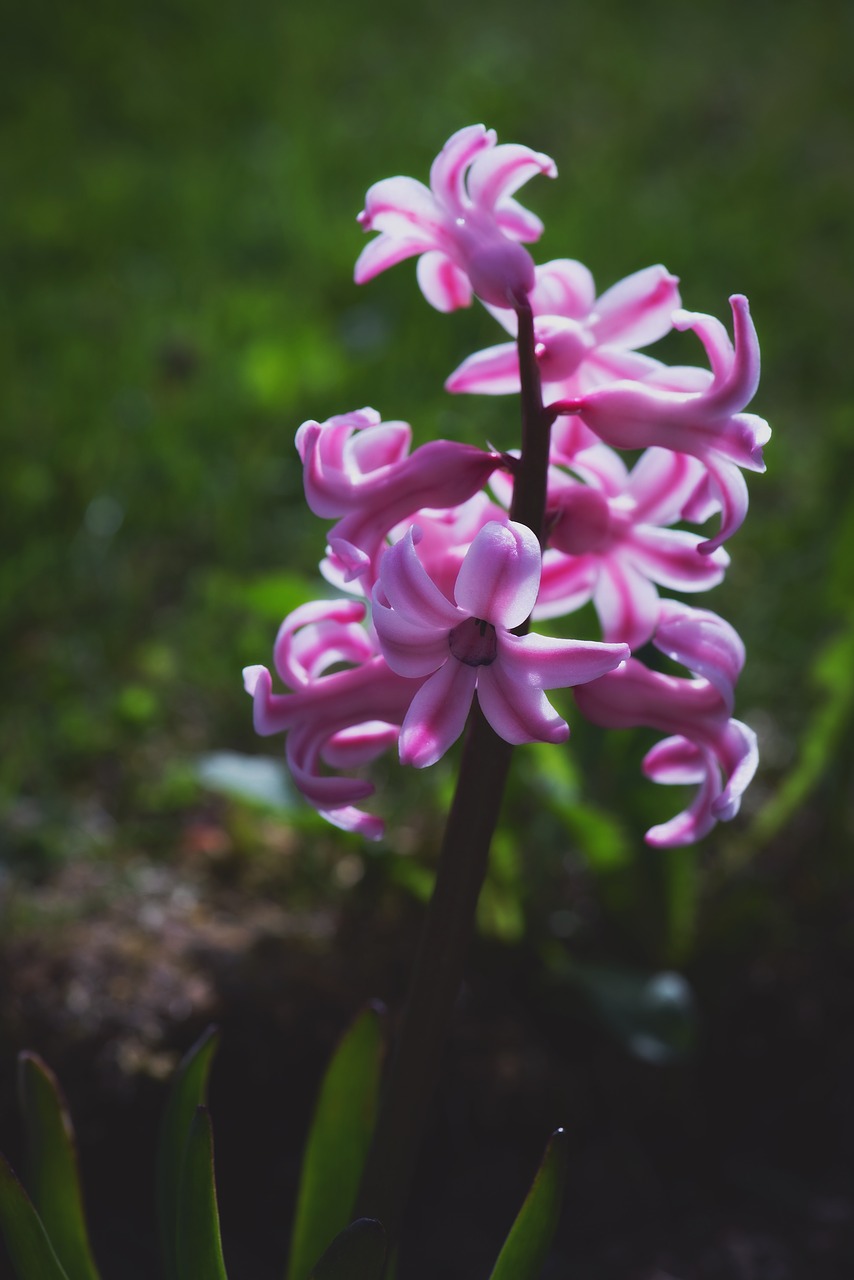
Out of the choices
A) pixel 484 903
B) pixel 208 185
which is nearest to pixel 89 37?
pixel 208 185

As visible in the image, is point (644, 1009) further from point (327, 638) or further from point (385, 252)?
point (385, 252)

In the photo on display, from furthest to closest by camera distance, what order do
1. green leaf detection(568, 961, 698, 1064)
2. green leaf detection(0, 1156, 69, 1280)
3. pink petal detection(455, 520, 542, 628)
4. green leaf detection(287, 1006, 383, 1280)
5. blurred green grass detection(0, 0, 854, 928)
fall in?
blurred green grass detection(0, 0, 854, 928) < green leaf detection(568, 961, 698, 1064) < green leaf detection(287, 1006, 383, 1280) < green leaf detection(0, 1156, 69, 1280) < pink petal detection(455, 520, 542, 628)

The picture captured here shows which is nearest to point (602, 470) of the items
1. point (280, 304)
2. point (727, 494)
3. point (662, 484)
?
point (662, 484)

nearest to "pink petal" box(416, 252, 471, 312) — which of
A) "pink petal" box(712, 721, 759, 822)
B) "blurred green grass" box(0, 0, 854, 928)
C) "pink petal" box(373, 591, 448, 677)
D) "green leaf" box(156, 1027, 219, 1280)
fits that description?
"pink petal" box(373, 591, 448, 677)

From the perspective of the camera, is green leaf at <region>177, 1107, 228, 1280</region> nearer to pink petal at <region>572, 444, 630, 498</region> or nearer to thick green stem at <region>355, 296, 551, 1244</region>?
thick green stem at <region>355, 296, 551, 1244</region>

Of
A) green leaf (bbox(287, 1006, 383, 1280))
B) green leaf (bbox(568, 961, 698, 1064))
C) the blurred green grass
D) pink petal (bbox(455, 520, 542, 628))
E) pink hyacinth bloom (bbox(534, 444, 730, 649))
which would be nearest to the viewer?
pink petal (bbox(455, 520, 542, 628))

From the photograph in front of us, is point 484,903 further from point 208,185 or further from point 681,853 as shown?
point 208,185

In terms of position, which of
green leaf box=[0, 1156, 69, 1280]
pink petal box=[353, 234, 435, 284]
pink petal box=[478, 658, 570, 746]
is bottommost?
green leaf box=[0, 1156, 69, 1280]

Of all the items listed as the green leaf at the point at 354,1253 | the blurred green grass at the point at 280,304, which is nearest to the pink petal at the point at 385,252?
the blurred green grass at the point at 280,304
